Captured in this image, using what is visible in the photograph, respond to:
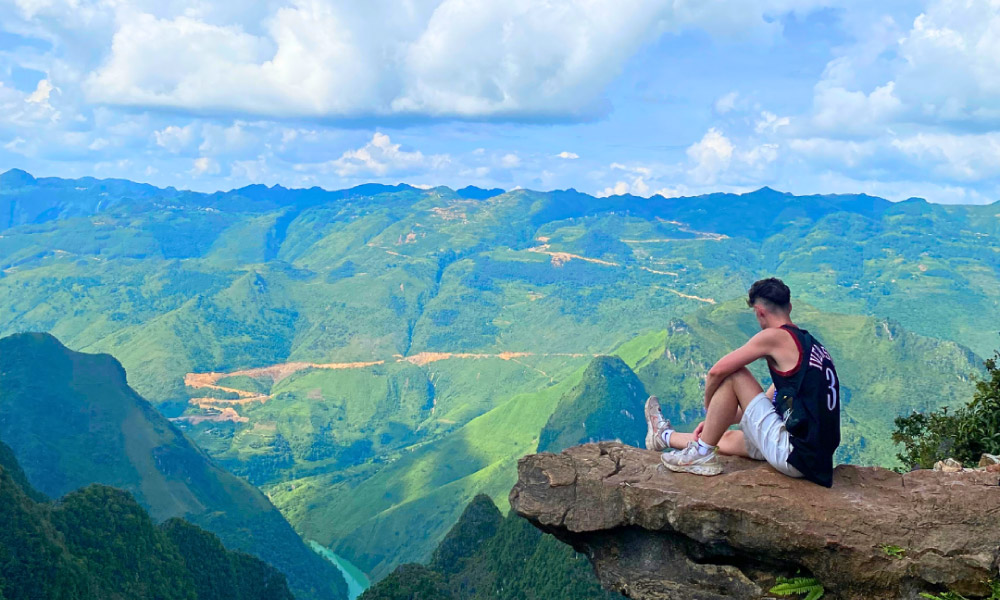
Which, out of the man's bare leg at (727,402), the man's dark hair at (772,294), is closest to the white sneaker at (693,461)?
the man's bare leg at (727,402)

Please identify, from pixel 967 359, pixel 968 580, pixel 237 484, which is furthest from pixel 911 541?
pixel 967 359

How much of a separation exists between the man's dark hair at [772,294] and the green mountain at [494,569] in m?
51.6

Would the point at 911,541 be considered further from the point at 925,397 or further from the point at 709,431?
the point at 925,397

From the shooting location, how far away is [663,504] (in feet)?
45.5

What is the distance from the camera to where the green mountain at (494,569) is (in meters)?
63.2

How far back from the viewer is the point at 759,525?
42.9ft

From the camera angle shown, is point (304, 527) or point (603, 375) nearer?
point (304, 527)

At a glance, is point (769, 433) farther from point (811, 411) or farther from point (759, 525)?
point (759, 525)

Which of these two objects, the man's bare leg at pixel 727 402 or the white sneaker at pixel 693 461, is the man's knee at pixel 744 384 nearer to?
the man's bare leg at pixel 727 402

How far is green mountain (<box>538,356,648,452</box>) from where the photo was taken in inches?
6678

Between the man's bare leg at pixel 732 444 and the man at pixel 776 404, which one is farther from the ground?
the man at pixel 776 404

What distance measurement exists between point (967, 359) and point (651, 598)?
720 feet

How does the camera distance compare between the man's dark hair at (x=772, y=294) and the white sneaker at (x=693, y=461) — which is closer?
the man's dark hair at (x=772, y=294)

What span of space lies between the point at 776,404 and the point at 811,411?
710 mm
